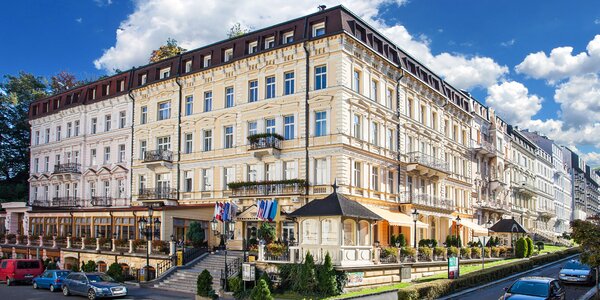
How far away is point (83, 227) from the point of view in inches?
1863

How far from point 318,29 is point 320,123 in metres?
6.24

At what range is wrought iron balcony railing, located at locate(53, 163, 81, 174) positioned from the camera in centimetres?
5467

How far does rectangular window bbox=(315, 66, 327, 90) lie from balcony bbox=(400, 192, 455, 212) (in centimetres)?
1112

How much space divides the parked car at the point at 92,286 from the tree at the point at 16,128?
4202 cm

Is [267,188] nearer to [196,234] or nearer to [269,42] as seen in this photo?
A: [196,234]

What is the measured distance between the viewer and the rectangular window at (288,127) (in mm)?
38812

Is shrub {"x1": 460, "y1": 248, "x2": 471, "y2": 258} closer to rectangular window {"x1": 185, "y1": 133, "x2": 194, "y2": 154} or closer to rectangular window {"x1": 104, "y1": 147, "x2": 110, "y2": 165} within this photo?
rectangular window {"x1": 185, "y1": 133, "x2": 194, "y2": 154}

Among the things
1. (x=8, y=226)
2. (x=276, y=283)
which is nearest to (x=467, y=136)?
(x=276, y=283)

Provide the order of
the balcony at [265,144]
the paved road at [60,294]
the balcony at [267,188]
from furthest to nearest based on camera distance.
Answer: the balcony at [265,144] < the balcony at [267,188] < the paved road at [60,294]

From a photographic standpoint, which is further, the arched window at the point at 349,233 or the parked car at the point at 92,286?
the arched window at the point at 349,233

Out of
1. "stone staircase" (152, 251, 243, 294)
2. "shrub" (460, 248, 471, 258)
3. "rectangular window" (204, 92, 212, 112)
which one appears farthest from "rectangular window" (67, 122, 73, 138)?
"shrub" (460, 248, 471, 258)

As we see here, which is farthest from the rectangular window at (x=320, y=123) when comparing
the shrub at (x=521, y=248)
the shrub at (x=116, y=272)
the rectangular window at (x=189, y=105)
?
the shrub at (x=521, y=248)

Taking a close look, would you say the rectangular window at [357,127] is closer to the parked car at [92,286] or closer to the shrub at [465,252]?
the shrub at [465,252]

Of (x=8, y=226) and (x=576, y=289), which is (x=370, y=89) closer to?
(x=576, y=289)
